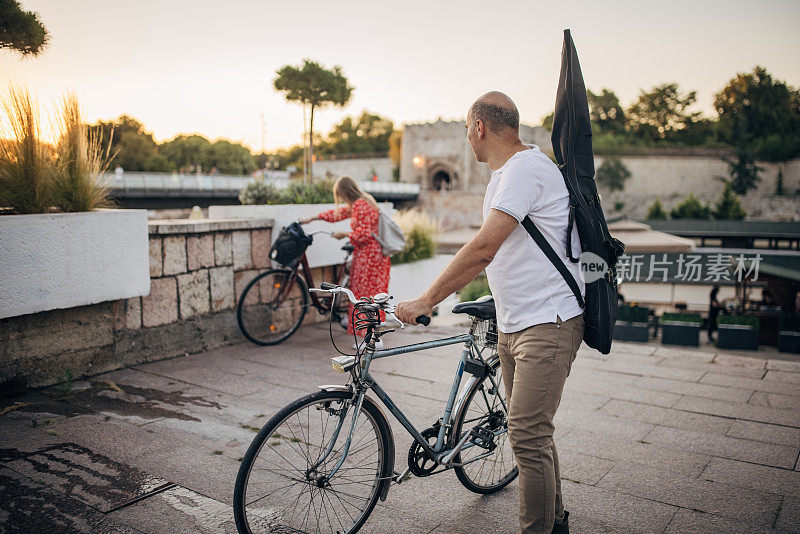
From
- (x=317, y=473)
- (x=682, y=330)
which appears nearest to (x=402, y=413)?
(x=317, y=473)

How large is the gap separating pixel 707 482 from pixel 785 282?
22.5 meters

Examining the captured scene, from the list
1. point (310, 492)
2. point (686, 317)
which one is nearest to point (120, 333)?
point (310, 492)

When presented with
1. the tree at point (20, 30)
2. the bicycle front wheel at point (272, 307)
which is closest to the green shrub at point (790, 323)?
the bicycle front wheel at point (272, 307)

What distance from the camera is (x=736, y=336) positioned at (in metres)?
11.1

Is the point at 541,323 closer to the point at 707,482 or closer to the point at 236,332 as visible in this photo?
the point at 707,482

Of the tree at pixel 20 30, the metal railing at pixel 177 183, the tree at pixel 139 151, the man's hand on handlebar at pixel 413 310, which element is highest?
the tree at pixel 139 151

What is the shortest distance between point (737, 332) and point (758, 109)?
65669 mm

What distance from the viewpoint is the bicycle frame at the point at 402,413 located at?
2.28m

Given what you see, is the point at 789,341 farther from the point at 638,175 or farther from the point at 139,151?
the point at 139,151

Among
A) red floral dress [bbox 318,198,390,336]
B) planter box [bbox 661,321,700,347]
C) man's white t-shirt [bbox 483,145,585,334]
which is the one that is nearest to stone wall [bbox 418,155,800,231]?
planter box [bbox 661,321,700,347]

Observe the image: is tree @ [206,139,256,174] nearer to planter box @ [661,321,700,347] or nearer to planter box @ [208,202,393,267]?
planter box @ [661,321,700,347]

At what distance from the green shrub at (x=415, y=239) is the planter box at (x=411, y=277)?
0.12 m

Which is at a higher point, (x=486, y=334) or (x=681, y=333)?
(x=486, y=334)

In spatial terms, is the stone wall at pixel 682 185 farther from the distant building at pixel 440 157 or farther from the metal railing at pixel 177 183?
the metal railing at pixel 177 183
